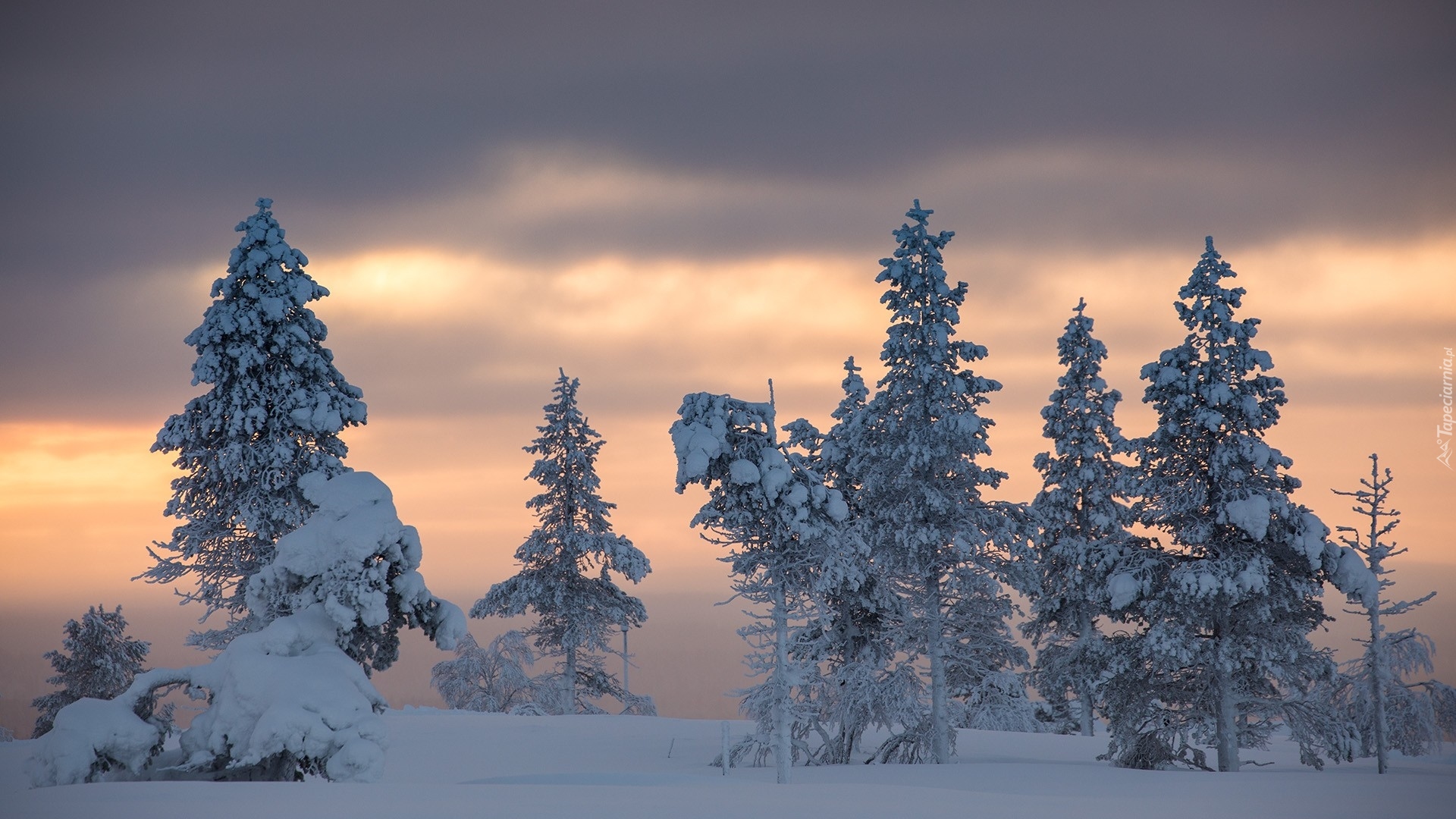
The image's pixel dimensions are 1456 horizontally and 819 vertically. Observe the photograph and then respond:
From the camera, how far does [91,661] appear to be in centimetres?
4234

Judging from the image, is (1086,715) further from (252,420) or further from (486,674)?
(252,420)

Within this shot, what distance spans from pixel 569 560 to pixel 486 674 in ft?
43.6


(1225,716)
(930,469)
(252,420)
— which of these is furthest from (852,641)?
(252,420)

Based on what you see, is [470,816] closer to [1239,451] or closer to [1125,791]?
[1125,791]

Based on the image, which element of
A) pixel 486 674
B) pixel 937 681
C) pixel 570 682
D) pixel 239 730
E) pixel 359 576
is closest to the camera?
pixel 239 730

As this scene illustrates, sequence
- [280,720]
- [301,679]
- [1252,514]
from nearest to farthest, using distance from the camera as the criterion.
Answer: [280,720] → [301,679] → [1252,514]

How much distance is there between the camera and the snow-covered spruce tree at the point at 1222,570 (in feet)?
95.9

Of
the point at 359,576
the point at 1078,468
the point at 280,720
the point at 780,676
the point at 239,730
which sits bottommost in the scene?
the point at 239,730

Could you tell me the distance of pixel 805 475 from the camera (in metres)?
26.4

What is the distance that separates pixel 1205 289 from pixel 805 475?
12.5 m

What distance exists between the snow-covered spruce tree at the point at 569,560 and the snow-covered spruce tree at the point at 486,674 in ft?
31.3

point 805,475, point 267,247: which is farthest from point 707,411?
point 267,247

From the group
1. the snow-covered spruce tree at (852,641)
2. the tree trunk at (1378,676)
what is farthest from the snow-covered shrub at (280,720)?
the tree trunk at (1378,676)

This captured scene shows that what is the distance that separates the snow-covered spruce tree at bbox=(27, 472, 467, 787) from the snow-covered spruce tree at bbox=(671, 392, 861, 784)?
661cm
